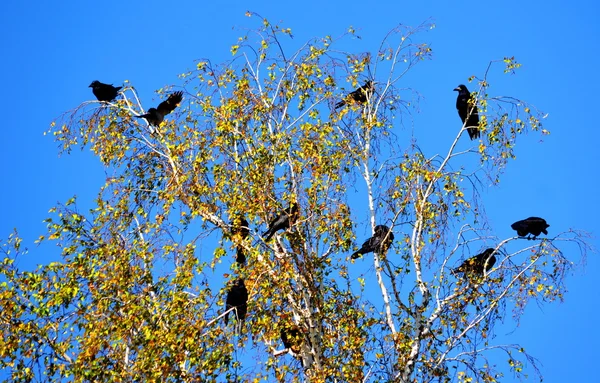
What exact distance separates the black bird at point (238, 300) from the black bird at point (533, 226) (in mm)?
4130

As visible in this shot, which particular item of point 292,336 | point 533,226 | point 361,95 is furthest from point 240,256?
point 533,226

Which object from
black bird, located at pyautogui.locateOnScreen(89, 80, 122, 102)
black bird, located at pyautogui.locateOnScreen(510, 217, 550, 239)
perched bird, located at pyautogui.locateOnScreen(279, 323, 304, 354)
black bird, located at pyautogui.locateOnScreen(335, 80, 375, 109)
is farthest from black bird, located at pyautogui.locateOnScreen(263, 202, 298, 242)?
black bird, located at pyautogui.locateOnScreen(89, 80, 122, 102)

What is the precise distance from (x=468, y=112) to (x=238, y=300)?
4.41 meters

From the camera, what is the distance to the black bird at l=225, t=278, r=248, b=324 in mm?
14031

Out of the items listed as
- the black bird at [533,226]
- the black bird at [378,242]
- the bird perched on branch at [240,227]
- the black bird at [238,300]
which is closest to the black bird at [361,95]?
the black bird at [378,242]

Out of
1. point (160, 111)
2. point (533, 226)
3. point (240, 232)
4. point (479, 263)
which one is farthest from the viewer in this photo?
point (160, 111)

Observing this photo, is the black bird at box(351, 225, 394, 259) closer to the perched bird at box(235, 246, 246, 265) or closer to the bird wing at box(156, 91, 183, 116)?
the perched bird at box(235, 246, 246, 265)

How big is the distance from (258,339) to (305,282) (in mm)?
1111

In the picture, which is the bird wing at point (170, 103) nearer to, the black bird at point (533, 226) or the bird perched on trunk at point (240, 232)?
the bird perched on trunk at point (240, 232)

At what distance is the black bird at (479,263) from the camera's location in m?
14.4

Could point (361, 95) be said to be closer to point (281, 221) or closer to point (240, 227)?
point (281, 221)

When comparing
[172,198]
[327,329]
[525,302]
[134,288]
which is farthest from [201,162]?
[525,302]

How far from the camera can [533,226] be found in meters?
15.4

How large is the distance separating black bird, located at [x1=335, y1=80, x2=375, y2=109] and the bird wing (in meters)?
2.49
